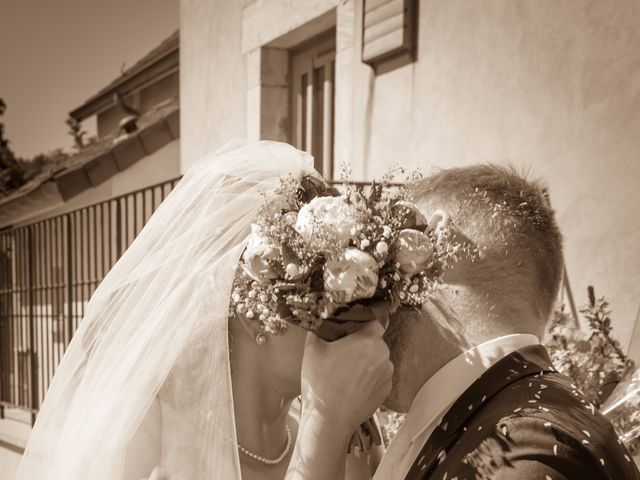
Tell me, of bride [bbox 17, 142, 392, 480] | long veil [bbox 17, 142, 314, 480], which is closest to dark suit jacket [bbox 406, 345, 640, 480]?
bride [bbox 17, 142, 392, 480]

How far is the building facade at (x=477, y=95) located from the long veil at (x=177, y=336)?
1.39 meters

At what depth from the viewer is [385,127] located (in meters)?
5.75

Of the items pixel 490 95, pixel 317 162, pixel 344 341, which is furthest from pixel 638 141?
pixel 317 162

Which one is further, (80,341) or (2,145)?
(2,145)

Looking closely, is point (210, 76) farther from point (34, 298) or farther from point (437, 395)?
point (437, 395)

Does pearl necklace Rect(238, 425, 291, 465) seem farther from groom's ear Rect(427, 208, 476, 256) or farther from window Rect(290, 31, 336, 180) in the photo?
window Rect(290, 31, 336, 180)

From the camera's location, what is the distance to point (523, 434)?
150 cm

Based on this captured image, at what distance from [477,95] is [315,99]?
247 centimetres

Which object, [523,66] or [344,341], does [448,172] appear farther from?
[523,66]

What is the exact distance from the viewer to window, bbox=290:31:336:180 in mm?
6996

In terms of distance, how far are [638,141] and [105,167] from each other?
9.77 meters

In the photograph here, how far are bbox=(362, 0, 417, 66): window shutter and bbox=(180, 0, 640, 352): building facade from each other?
10 mm

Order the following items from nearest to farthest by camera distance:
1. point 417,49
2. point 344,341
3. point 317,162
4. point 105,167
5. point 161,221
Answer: point 344,341 < point 161,221 < point 417,49 < point 317,162 < point 105,167

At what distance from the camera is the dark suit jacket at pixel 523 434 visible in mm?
1464
